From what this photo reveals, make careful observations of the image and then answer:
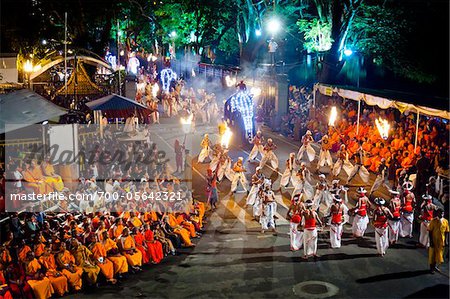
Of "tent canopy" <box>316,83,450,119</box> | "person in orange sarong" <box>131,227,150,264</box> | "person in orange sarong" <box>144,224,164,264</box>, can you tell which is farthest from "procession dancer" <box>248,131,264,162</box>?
"person in orange sarong" <box>131,227,150,264</box>

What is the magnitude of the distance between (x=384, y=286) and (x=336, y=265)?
144 cm

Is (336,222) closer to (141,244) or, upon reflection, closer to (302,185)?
(302,185)

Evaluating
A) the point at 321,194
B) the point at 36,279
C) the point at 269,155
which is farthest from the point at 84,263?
the point at 269,155

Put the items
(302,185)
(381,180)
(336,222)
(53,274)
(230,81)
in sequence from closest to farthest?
1. (53,274)
2. (336,222)
3. (302,185)
4. (381,180)
5. (230,81)

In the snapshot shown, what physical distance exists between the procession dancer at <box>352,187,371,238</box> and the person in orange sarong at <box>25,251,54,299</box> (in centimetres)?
774

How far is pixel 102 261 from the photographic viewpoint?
11766 millimetres

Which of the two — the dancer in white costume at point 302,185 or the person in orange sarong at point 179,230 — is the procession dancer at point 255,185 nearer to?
the dancer in white costume at point 302,185

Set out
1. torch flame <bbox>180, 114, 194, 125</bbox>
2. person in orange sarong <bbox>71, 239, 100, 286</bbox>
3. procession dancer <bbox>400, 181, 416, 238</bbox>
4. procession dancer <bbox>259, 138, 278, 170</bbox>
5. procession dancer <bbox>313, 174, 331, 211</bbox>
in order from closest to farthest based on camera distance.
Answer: person in orange sarong <bbox>71, 239, 100, 286</bbox> → procession dancer <bbox>400, 181, 416, 238</bbox> → procession dancer <bbox>313, 174, 331, 211</bbox> → procession dancer <bbox>259, 138, 278, 170</bbox> → torch flame <bbox>180, 114, 194, 125</bbox>

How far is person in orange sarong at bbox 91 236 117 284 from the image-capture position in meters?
11.7

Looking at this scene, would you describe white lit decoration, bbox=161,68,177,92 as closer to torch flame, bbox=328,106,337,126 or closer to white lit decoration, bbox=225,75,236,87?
white lit decoration, bbox=225,75,236,87

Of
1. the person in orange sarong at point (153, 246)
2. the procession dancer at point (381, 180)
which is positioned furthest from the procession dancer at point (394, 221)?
the person in orange sarong at point (153, 246)

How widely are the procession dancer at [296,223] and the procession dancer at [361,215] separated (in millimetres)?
1607

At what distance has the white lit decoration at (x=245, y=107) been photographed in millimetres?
25297

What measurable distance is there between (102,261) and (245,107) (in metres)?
14.8
